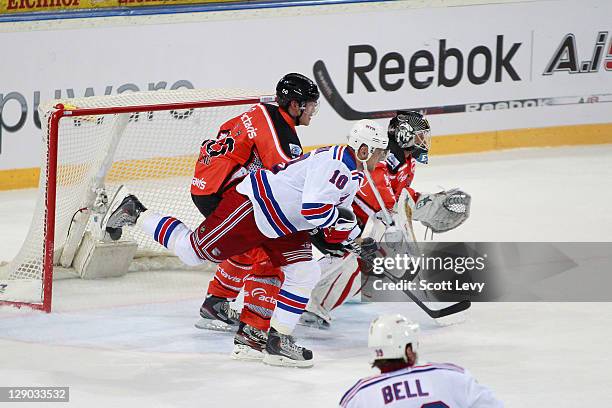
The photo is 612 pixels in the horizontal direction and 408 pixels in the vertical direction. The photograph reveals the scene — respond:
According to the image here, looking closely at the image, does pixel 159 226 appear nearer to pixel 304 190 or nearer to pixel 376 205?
pixel 304 190

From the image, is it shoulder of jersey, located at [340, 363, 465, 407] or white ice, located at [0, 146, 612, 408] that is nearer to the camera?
shoulder of jersey, located at [340, 363, 465, 407]

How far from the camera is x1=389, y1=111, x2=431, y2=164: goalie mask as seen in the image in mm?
5988

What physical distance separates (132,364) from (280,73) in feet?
13.9

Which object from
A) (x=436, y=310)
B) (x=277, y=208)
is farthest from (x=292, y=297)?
(x=436, y=310)

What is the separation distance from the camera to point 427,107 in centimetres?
973

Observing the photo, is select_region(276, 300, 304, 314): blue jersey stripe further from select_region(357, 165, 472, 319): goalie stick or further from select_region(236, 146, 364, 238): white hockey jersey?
select_region(357, 165, 472, 319): goalie stick

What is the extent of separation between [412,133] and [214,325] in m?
1.21

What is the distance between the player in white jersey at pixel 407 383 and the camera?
324 centimetres

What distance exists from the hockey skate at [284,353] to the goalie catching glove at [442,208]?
1.20 meters

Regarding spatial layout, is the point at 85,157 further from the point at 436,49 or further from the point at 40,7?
the point at 436,49

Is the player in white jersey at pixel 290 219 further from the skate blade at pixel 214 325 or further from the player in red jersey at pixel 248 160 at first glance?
the skate blade at pixel 214 325

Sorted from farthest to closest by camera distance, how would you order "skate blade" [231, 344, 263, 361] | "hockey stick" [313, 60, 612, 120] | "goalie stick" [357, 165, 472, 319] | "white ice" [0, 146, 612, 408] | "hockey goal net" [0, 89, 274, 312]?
"hockey stick" [313, 60, 612, 120], "hockey goal net" [0, 89, 274, 312], "goalie stick" [357, 165, 472, 319], "skate blade" [231, 344, 263, 361], "white ice" [0, 146, 612, 408]

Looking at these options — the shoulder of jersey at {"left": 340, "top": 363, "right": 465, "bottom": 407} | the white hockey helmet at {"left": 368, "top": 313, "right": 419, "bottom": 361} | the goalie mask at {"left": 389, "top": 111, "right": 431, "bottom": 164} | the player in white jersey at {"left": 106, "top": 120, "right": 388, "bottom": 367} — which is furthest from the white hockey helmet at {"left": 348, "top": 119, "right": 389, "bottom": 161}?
the shoulder of jersey at {"left": 340, "top": 363, "right": 465, "bottom": 407}

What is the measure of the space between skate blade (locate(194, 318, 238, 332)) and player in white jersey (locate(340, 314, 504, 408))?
2612 mm
